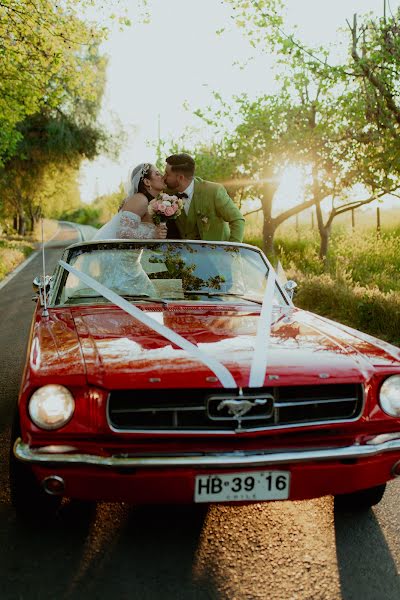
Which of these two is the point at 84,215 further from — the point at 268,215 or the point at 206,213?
the point at 206,213

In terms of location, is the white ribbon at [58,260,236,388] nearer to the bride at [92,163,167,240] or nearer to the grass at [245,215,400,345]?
the bride at [92,163,167,240]

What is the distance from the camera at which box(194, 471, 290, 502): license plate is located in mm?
2768

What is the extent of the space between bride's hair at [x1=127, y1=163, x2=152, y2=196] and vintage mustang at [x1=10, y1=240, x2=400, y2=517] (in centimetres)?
295

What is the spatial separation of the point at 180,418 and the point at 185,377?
0.20m

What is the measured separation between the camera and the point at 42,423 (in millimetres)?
2801

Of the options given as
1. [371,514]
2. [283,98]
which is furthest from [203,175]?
[371,514]

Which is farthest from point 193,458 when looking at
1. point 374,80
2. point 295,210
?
point 295,210

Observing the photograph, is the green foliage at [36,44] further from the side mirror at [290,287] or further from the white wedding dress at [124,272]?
the side mirror at [290,287]

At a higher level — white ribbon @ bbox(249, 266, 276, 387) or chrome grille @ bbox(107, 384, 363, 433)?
white ribbon @ bbox(249, 266, 276, 387)

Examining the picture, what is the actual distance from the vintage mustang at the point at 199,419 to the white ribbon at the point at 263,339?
1cm

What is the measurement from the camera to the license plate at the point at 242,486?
2.77m

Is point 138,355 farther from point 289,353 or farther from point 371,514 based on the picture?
point 371,514

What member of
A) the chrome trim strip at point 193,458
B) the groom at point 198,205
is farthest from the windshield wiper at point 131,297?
the groom at point 198,205

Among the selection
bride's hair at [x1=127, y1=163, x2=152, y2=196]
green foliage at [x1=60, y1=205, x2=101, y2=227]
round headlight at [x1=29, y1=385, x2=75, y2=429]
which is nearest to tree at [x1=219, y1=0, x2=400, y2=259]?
bride's hair at [x1=127, y1=163, x2=152, y2=196]
